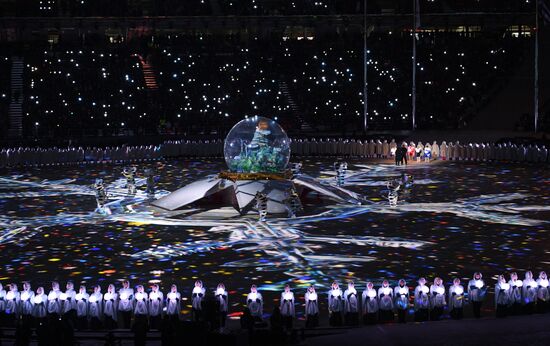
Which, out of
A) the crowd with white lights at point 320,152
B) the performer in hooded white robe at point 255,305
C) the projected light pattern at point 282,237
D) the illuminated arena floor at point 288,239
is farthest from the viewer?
the crowd with white lights at point 320,152

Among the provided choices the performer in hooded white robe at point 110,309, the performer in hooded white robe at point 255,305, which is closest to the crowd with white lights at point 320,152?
the performer in hooded white robe at point 255,305

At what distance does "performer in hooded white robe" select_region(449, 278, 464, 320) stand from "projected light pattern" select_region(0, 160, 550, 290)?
110 inches

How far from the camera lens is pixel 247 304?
659 inches

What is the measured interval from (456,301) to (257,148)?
13825mm

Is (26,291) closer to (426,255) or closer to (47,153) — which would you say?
(426,255)

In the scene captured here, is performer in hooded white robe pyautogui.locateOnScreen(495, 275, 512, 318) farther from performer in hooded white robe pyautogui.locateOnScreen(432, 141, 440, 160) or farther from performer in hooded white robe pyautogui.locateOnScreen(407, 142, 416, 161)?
performer in hooded white robe pyautogui.locateOnScreen(432, 141, 440, 160)

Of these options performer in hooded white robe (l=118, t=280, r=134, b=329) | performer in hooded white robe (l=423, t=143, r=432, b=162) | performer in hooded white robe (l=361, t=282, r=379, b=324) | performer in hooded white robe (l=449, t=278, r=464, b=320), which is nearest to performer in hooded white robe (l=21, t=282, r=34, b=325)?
performer in hooded white robe (l=118, t=280, r=134, b=329)

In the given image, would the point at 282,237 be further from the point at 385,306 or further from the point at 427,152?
the point at 427,152

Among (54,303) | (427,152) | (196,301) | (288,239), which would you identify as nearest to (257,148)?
(288,239)

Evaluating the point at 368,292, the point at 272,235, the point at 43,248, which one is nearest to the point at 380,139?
the point at 272,235

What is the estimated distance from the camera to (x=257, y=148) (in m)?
29.8

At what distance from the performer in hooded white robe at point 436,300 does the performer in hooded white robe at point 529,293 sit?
1.49 m

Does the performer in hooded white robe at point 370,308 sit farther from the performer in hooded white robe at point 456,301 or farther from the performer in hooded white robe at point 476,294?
the performer in hooded white robe at point 476,294

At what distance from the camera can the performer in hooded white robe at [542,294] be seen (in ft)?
55.9
